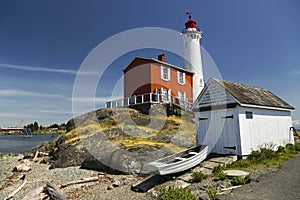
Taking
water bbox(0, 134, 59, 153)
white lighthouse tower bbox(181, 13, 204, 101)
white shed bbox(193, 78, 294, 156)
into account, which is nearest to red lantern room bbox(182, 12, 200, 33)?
white lighthouse tower bbox(181, 13, 204, 101)

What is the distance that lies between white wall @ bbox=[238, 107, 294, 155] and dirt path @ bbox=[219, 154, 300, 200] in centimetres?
255

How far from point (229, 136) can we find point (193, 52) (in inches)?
961

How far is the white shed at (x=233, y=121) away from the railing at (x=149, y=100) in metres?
11.3

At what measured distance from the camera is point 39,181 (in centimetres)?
1242

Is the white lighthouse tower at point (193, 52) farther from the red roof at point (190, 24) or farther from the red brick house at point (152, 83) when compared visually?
the red brick house at point (152, 83)

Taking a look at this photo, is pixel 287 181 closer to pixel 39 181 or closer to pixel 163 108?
pixel 39 181

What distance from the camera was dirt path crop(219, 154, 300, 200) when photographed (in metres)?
6.80

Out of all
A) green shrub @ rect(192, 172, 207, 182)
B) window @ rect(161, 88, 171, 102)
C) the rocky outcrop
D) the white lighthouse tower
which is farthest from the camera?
the white lighthouse tower

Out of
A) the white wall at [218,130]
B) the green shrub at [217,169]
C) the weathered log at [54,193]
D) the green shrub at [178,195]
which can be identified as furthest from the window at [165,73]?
the green shrub at [178,195]

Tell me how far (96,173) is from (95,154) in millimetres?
2288

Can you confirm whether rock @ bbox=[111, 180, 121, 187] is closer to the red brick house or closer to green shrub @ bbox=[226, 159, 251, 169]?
green shrub @ bbox=[226, 159, 251, 169]

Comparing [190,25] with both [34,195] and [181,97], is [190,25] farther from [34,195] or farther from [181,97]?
[34,195]

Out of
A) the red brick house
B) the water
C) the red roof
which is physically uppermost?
the red roof

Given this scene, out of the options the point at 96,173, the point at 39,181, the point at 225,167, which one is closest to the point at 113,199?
the point at 96,173
